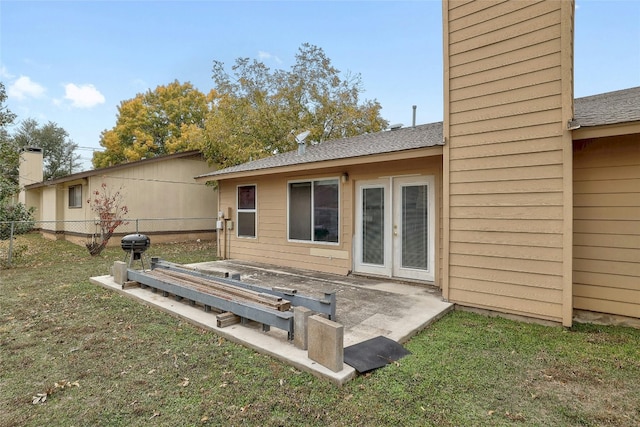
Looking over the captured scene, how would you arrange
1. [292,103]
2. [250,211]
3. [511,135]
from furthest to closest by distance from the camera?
[292,103] < [250,211] < [511,135]

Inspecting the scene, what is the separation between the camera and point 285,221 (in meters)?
7.26

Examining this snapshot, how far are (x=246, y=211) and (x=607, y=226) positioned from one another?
271 inches

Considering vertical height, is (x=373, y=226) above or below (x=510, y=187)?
below

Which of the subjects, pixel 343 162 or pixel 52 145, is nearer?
pixel 343 162

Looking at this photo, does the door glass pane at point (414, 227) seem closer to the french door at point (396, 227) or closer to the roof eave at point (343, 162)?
the french door at point (396, 227)

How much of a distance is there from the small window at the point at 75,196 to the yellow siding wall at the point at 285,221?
6681mm

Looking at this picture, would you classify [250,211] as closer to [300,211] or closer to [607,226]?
[300,211]

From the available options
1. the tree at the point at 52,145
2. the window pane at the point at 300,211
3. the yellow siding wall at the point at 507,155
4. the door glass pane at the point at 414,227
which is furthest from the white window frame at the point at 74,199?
the tree at the point at 52,145

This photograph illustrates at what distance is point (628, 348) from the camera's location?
3023mm

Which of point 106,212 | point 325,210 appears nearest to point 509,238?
point 325,210

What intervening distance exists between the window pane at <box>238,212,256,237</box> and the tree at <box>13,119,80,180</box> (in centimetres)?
2359

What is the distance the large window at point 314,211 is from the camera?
6465mm

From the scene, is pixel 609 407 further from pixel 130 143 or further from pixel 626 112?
pixel 130 143

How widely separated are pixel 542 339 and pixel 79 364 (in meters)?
4.32
